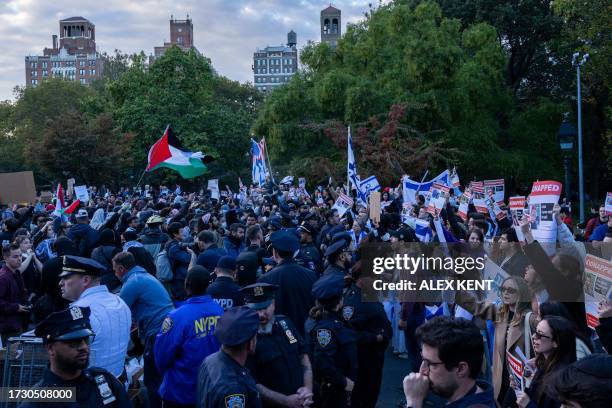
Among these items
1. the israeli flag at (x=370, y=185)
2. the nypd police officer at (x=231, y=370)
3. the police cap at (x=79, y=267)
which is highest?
the israeli flag at (x=370, y=185)

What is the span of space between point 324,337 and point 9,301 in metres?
4.51

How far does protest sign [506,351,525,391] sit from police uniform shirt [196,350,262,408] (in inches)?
73.7

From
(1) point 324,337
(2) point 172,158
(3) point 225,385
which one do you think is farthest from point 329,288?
(2) point 172,158

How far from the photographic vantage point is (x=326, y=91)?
97.3 feet

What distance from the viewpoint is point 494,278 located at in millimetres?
6289

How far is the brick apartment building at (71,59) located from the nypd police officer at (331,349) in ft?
598

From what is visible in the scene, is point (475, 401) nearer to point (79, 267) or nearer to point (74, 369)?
point (74, 369)

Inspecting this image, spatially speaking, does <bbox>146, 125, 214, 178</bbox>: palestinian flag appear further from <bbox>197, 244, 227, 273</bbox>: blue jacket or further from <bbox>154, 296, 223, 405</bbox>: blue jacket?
<bbox>154, 296, 223, 405</bbox>: blue jacket

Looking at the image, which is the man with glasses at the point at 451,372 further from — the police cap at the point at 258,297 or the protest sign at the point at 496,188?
the protest sign at the point at 496,188

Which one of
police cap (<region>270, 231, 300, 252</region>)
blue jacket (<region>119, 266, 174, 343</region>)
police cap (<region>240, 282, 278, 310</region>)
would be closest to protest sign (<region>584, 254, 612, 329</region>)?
police cap (<region>240, 282, 278, 310</region>)

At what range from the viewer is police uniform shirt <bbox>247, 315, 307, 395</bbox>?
194 inches

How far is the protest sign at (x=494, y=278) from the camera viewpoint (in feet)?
20.0

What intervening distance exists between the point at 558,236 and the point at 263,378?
13.4ft

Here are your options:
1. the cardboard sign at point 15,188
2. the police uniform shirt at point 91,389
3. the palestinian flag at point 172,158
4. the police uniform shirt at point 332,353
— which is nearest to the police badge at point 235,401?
the police uniform shirt at point 91,389
